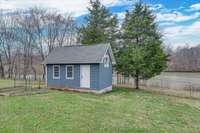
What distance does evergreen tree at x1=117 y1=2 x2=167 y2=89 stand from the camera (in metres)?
18.5

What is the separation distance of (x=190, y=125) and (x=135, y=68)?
10.9 metres

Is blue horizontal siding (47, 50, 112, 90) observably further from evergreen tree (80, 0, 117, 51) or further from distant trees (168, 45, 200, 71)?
distant trees (168, 45, 200, 71)

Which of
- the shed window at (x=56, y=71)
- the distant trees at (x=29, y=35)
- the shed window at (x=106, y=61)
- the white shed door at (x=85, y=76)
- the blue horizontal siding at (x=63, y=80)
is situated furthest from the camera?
the distant trees at (x=29, y=35)

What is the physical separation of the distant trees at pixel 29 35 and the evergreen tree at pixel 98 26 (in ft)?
29.2

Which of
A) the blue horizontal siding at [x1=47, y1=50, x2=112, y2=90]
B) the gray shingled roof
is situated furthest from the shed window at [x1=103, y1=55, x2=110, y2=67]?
the gray shingled roof

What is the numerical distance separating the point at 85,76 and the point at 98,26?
10.5 meters

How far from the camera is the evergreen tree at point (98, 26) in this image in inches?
950

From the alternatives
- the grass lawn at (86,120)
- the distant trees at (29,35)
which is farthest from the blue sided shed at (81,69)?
the distant trees at (29,35)

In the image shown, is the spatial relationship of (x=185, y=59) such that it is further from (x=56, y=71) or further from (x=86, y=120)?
(x=86, y=120)

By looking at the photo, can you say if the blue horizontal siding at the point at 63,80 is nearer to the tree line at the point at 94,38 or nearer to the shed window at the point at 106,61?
the shed window at the point at 106,61

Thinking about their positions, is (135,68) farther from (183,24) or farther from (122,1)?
(183,24)

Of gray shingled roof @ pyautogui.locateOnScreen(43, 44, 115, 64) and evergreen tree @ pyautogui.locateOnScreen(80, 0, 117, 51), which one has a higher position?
evergreen tree @ pyautogui.locateOnScreen(80, 0, 117, 51)

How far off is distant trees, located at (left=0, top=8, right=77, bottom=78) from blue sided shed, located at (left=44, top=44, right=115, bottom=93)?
15113 millimetres

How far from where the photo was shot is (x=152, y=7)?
65.5 ft
